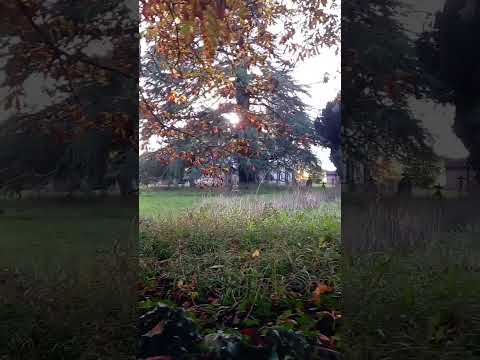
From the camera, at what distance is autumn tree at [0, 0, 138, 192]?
78.4 inches

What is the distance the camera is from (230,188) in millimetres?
3637

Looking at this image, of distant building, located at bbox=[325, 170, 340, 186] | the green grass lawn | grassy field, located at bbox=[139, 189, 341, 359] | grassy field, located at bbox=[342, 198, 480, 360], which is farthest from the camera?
distant building, located at bbox=[325, 170, 340, 186]

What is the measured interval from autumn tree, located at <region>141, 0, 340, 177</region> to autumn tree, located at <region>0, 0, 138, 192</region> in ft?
4.61

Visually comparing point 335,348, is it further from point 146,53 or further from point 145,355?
point 146,53

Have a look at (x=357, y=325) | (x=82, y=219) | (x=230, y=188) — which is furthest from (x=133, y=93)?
(x=230, y=188)

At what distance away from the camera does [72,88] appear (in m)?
2.04

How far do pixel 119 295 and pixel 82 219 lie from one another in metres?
0.42

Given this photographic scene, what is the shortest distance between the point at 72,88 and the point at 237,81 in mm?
1738

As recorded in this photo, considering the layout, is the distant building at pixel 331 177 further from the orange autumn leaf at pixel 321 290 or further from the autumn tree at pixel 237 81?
the orange autumn leaf at pixel 321 290

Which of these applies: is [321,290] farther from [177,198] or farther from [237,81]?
[237,81]

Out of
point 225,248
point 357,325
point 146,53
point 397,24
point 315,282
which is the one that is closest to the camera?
point 357,325

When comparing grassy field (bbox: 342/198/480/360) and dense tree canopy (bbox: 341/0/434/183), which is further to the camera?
dense tree canopy (bbox: 341/0/434/183)

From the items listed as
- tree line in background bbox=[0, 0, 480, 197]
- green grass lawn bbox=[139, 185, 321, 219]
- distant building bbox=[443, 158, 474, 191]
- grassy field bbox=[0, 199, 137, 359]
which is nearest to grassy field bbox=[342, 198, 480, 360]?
distant building bbox=[443, 158, 474, 191]

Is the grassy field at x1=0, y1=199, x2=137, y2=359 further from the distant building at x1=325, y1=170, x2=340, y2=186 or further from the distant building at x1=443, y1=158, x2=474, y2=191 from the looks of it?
the distant building at x1=325, y1=170, x2=340, y2=186
